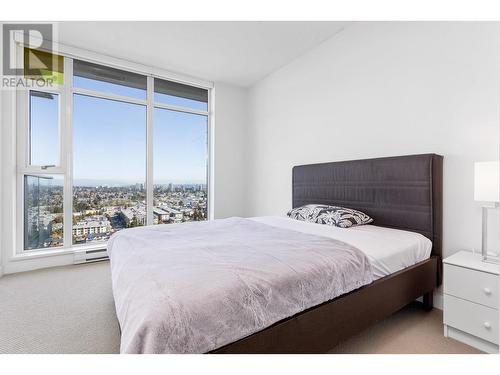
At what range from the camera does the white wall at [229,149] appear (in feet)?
13.5

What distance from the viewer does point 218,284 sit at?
1.01 meters

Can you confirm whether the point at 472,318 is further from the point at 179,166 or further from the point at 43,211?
the point at 43,211

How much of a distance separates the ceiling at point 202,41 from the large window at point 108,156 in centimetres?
46

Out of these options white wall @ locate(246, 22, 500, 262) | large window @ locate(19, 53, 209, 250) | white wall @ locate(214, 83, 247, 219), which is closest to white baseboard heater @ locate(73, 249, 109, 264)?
large window @ locate(19, 53, 209, 250)

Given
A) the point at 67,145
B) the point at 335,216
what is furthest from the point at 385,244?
the point at 67,145

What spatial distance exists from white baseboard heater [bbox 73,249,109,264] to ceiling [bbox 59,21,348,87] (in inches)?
101

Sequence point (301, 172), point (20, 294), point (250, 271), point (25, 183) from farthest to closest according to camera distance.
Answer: point (301, 172), point (25, 183), point (20, 294), point (250, 271)

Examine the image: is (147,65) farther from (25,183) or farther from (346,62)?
(346,62)

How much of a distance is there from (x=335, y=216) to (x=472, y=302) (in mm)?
1062

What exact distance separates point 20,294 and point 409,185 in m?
3.58

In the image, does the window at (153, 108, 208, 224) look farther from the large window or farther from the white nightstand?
the white nightstand

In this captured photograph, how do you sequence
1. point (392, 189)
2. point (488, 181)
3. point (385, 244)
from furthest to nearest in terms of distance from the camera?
point (392, 189) < point (385, 244) < point (488, 181)
